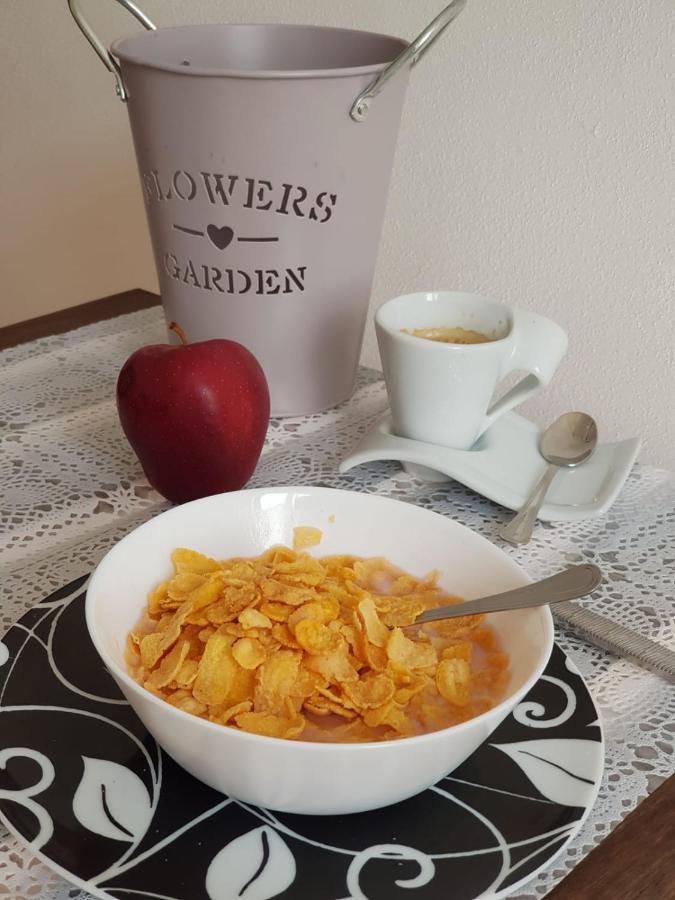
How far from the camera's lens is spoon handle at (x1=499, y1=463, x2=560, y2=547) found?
0.58 meters

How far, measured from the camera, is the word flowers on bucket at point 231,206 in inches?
25.5

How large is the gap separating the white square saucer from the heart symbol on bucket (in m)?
0.16

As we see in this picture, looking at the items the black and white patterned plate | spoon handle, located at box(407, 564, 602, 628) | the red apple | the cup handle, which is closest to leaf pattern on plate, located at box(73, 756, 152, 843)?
the black and white patterned plate

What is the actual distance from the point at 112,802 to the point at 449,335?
→ 413mm

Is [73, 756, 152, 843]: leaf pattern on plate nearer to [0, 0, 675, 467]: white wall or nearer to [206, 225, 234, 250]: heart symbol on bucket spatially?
[206, 225, 234, 250]: heart symbol on bucket

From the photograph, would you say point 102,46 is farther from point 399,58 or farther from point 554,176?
point 554,176

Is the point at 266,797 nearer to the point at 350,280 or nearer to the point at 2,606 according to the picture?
the point at 2,606

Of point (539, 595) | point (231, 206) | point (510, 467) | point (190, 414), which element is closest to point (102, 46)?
point (231, 206)

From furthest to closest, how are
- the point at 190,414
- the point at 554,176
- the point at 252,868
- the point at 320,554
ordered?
the point at 554,176 < the point at 190,414 < the point at 320,554 < the point at 252,868

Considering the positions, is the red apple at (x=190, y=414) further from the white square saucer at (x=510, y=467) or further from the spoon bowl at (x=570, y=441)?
the spoon bowl at (x=570, y=441)

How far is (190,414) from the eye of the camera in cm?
59

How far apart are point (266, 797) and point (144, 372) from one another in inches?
12.6

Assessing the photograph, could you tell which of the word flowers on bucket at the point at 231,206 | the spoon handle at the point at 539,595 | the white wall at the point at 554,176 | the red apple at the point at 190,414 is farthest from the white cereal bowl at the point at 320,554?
the white wall at the point at 554,176

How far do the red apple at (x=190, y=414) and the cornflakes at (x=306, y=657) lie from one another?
158mm
